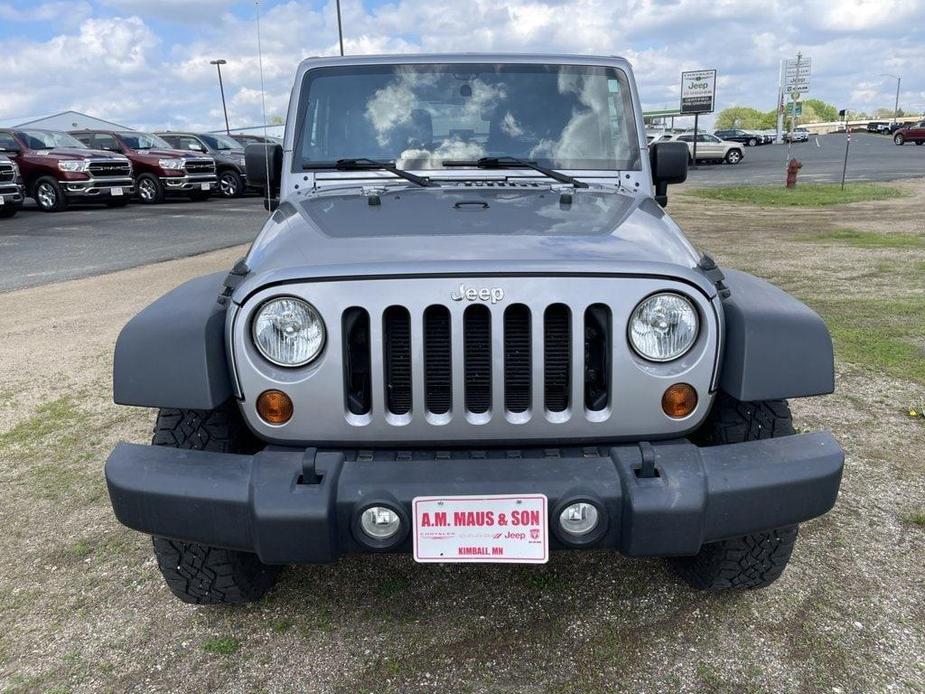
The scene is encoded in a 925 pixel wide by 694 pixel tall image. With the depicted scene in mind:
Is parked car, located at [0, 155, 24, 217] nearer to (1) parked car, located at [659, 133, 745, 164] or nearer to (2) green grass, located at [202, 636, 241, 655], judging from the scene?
(2) green grass, located at [202, 636, 241, 655]

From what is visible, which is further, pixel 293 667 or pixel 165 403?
pixel 293 667

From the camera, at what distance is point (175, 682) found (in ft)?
7.83

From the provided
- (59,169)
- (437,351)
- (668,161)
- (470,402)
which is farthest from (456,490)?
(59,169)

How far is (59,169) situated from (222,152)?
5.32 m

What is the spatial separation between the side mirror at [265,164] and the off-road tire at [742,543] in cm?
227

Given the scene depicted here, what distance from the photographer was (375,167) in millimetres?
3377

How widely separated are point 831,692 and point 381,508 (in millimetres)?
1441

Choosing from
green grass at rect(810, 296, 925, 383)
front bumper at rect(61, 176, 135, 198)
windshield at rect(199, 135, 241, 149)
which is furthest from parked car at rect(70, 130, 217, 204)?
green grass at rect(810, 296, 925, 383)

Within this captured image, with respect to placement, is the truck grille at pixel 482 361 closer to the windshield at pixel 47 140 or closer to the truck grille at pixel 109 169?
the truck grille at pixel 109 169

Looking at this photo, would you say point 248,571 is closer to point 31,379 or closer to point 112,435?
point 112,435

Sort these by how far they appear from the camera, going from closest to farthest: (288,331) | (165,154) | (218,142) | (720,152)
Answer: (288,331), (165,154), (218,142), (720,152)

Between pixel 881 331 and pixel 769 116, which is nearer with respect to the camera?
pixel 881 331

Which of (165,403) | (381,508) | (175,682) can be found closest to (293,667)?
(175,682)

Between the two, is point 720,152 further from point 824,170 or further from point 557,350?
point 557,350
